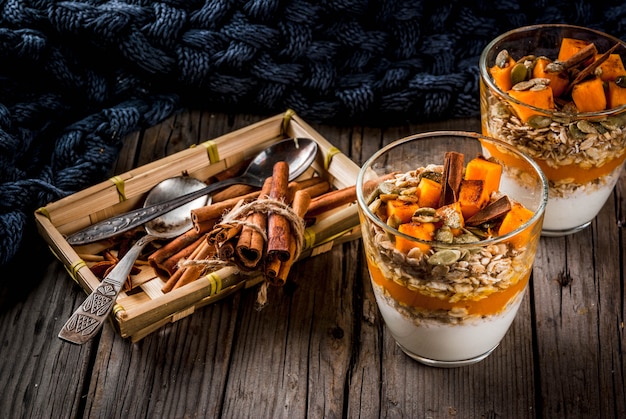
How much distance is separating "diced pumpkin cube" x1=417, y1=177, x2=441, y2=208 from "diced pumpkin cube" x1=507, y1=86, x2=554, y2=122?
0.70 ft

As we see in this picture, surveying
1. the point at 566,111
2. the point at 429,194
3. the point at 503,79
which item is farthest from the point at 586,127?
the point at 429,194

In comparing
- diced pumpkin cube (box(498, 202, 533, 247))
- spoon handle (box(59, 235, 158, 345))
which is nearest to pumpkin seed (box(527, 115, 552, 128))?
diced pumpkin cube (box(498, 202, 533, 247))

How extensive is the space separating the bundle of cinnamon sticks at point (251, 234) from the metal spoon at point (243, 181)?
0.13 ft

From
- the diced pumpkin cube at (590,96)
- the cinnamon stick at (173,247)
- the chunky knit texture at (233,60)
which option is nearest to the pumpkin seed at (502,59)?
the diced pumpkin cube at (590,96)

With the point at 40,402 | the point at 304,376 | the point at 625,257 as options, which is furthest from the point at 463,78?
the point at 40,402

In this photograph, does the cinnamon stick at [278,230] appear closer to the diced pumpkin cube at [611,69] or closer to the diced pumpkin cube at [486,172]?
the diced pumpkin cube at [486,172]

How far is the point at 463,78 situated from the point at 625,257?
465 millimetres

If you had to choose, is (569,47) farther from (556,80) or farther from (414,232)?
(414,232)

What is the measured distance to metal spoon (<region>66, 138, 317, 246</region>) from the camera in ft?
4.14

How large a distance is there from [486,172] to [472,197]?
7 cm

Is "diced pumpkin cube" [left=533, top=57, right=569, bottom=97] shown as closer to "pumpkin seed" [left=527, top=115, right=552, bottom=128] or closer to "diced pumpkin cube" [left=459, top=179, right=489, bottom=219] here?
"pumpkin seed" [left=527, top=115, right=552, bottom=128]

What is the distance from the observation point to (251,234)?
3.81 feet

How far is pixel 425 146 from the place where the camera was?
114 cm

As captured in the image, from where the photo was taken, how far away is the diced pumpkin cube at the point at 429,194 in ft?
3.46
